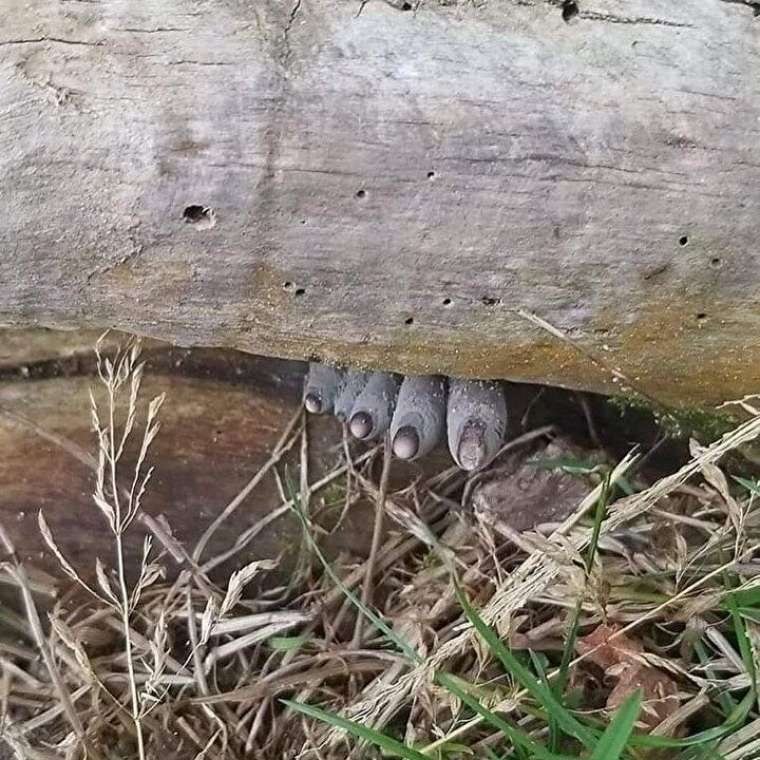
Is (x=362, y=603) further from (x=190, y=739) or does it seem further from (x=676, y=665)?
(x=676, y=665)

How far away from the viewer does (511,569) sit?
183cm

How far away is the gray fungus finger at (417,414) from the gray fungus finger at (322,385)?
142mm

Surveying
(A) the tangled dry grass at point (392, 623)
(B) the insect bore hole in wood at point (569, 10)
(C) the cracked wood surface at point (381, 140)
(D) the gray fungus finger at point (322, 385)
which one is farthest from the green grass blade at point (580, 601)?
(B) the insect bore hole in wood at point (569, 10)

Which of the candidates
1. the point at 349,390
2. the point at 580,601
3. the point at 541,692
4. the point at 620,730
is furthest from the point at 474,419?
the point at 620,730

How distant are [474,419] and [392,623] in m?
0.43

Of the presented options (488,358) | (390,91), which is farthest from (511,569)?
(390,91)

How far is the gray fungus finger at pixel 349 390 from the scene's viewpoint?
185cm

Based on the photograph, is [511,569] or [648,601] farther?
[511,569]

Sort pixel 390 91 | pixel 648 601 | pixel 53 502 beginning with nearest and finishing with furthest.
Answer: pixel 390 91 → pixel 648 601 → pixel 53 502

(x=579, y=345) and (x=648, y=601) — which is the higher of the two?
(x=579, y=345)

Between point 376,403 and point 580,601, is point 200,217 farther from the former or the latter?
point 580,601

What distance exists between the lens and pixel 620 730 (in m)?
1.25

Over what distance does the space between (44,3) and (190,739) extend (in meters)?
1.31

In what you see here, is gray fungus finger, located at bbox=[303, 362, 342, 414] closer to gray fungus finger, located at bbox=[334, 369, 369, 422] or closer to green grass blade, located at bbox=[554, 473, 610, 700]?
gray fungus finger, located at bbox=[334, 369, 369, 422]
